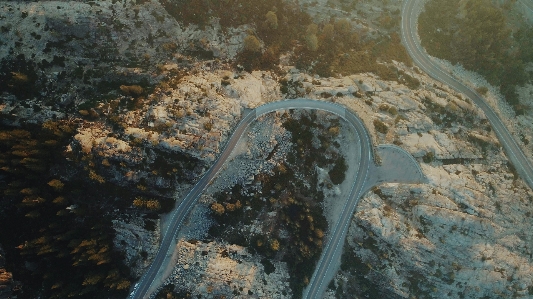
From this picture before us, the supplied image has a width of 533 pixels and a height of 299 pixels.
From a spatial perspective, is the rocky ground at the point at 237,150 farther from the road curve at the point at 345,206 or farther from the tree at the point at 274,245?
the tree at the point at 274,245

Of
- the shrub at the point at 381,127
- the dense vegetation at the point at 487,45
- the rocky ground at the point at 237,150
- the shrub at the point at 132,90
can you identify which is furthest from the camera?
the dense vegetation at the point at 487,45

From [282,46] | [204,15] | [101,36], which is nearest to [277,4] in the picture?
[282,46]

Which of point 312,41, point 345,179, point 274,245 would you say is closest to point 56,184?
point 274,245

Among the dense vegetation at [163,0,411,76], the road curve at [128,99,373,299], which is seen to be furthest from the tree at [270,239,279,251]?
the dense vegetation at [163,0,411,76]

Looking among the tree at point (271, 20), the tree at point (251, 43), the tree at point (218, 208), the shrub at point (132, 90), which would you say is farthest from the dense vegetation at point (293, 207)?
the shrub at point (132, 90)

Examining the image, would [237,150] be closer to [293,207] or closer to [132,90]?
Result: [293,207]

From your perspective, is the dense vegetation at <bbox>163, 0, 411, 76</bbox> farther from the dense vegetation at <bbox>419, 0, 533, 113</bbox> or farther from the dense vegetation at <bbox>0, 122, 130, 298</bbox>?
the dense vegetation at <bbox>0, 122, 130, 298</bbox>
